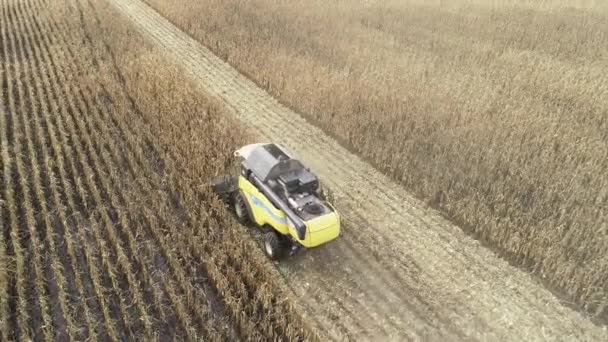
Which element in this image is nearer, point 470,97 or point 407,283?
point 407,283

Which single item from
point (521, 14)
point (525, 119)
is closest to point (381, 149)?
point (525, 119)

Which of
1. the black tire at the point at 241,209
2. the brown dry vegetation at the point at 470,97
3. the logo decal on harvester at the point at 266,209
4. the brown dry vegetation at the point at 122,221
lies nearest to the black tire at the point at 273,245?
the brown dry vegetation at the point at 122,221

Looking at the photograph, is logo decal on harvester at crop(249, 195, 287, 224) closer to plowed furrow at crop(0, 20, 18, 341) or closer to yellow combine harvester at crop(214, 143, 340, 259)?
yellow combine harvester at crop(214, 143, 340, 259)

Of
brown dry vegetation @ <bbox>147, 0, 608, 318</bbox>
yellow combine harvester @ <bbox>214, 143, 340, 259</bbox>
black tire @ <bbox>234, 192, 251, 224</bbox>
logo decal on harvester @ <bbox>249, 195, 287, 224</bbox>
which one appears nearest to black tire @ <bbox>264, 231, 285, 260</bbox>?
yellow combine harvester @ <bbox>214, 143, 340, 259</bbox>

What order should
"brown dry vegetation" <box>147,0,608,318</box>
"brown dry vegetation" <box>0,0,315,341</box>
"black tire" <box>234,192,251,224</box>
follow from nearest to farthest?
"brown dry vegetation" <box>0,0,315,341</box> → "black tire" <box>234,192,251,224</box> → "brown dry vegetation" <box>147,0,608,318</box>

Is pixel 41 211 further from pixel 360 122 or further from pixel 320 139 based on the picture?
pixel 360 122

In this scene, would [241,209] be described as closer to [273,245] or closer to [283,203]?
[273,245]

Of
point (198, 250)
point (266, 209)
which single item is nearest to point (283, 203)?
point (266, 209)
